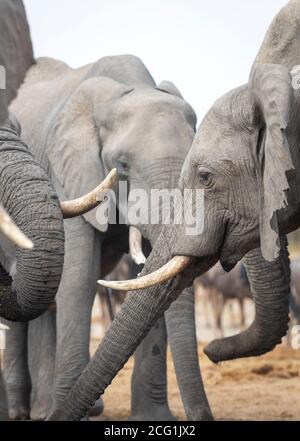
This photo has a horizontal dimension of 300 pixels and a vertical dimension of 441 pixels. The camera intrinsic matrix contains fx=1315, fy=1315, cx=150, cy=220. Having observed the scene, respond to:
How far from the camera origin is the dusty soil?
6.21m

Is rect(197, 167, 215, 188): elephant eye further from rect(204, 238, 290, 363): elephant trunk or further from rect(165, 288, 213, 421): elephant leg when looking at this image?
rect(165, 288, 213, 421): elephant leg

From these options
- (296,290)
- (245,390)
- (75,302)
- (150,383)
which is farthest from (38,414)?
(296,290)

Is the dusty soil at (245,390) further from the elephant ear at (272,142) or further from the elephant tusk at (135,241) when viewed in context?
the elephant ear at (272,142)

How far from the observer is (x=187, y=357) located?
16.0ft

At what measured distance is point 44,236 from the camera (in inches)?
141

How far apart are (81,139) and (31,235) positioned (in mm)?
2070

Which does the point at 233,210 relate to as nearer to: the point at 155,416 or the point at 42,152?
the point at 155,416

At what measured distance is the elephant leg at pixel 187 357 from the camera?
4723 millimetres

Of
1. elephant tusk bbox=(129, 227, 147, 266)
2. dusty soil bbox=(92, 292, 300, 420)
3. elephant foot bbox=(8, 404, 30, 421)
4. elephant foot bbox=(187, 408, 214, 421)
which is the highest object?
elephant tusk bbox=(129, 227, 147, 266)

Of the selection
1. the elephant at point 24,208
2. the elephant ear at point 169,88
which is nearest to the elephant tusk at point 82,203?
the elephant at point 24,208

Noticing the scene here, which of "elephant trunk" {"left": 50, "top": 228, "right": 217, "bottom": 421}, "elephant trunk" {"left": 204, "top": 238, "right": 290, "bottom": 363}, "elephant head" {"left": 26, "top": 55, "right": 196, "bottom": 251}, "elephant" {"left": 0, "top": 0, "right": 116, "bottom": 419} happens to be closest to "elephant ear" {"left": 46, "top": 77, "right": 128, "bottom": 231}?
"elephant head" {"left": 26, "top": 55, "right": 196, "bottom": 251}

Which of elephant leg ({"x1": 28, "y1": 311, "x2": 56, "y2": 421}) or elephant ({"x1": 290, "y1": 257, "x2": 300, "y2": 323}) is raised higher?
elephant leg ({"x1": 28, "y1": 311, "x2": 56, "y2": 421})

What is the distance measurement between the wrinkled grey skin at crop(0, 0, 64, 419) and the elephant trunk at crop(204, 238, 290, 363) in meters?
0.84
